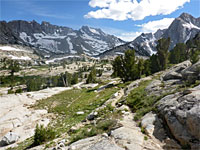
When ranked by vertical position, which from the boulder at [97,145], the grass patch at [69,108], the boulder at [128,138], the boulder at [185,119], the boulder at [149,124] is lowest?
the grass patch at [69,108]

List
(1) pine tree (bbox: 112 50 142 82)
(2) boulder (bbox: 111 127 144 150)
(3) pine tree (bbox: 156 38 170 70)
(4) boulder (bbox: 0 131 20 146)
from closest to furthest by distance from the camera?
(2) boulder (bbox: 111 127 144 150), (4) boulder (bbox: 0 131 20 146), (1) pine tree (bbox: 112 50 142 82), (3) pine tree (bbox: 156 38 170 70)

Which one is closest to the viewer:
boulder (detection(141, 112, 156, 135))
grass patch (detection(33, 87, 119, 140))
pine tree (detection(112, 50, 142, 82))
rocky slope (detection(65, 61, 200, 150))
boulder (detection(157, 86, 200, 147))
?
boulder (detection(157, 86, 200, 147))

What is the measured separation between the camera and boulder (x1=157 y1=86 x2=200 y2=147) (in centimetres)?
722

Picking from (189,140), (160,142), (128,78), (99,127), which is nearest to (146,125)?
(160,142)

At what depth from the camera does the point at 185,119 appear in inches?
317

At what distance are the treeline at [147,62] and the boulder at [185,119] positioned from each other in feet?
67.3

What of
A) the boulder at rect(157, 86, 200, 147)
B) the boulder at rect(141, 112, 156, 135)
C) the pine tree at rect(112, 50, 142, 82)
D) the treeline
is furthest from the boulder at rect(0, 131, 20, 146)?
the pine tree at rect(112, 50, 142, 82)

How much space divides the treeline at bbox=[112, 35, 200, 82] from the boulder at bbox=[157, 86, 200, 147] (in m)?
20.5

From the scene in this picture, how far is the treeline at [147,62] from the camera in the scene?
42594 mm

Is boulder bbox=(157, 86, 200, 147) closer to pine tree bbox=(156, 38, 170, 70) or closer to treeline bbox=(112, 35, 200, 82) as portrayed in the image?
treeline bbox=(112, 35, 200, 82)

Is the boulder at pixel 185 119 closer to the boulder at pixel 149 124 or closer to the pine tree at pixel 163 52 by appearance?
the boulder at pixel 149 124

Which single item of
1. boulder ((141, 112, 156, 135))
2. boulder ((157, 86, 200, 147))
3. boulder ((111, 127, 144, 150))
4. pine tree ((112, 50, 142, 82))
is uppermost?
pine tree ((112, 50, 142, 82))

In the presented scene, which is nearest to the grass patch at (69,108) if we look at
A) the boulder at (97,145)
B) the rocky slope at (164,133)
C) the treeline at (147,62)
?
the boulder at (97,145)

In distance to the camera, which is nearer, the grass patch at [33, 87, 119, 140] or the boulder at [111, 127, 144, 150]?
the boulder at [111, 127, 144, 150]
